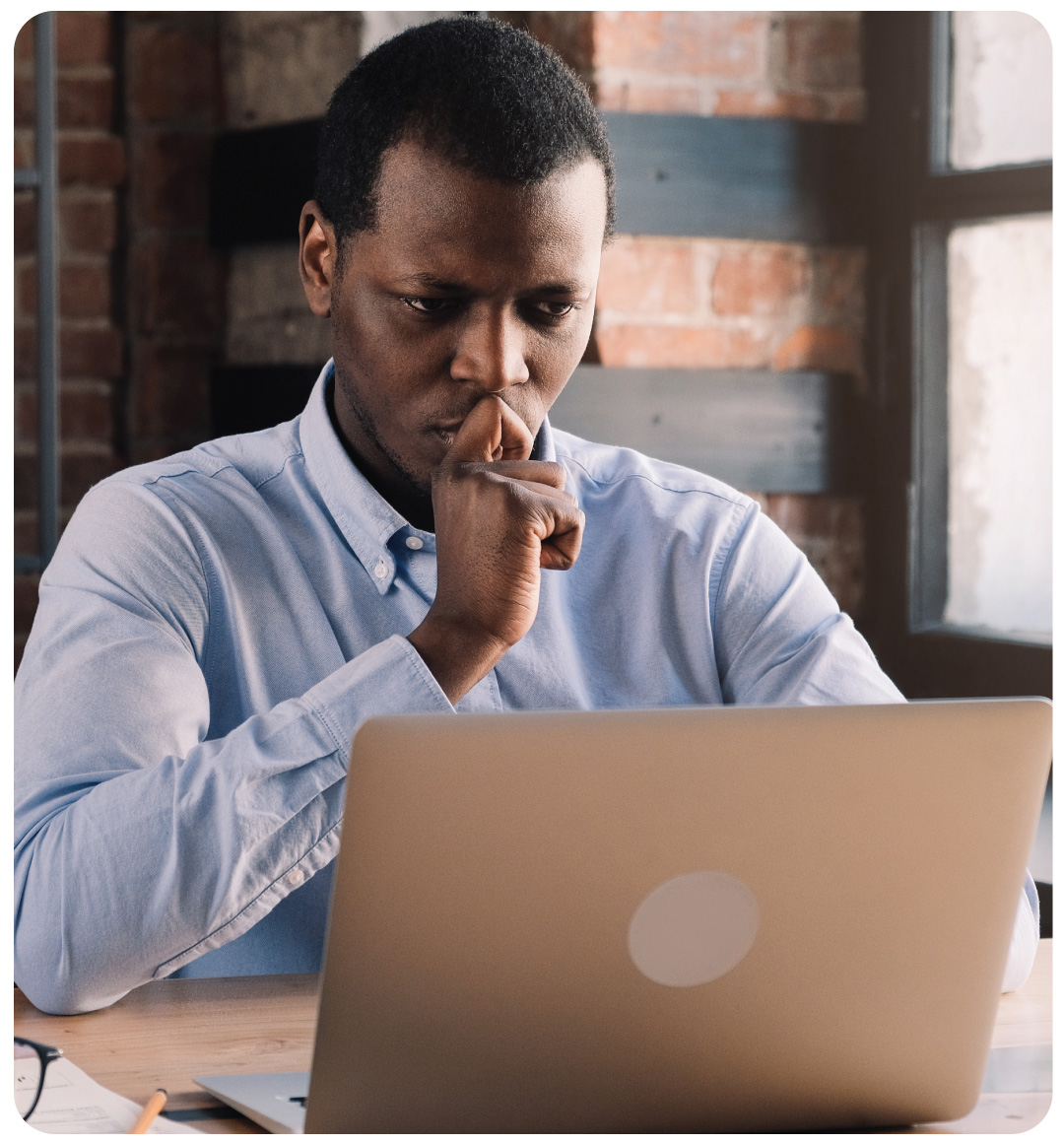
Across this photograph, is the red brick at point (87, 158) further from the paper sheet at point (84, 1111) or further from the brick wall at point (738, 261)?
the paper sheet at point (84, 1111)

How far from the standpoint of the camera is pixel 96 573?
3.60 ft

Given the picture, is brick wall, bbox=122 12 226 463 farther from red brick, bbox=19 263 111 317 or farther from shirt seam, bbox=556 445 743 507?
shirt seam, bbox=556 445 743 507

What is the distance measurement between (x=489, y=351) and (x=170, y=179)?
1.26m

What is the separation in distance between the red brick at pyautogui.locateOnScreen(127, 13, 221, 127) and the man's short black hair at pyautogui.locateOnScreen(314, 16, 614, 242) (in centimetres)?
105

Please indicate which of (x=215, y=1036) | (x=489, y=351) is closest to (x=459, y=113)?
(x=489, y=351)

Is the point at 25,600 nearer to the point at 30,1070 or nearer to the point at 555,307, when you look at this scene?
the point at 555,307

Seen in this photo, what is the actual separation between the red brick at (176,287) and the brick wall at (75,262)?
0.15ft

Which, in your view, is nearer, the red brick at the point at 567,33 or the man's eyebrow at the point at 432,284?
the man's eyebrow at the point at 432,284

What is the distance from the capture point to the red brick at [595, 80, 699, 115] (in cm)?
186

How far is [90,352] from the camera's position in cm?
219

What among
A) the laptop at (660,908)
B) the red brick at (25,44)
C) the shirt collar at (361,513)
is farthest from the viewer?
the red brick at (25,44)

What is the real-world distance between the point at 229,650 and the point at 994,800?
2.18ft

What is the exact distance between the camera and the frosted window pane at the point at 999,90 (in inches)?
71.9

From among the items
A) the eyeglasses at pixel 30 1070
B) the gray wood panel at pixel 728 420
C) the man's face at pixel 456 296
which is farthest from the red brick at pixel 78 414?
the eyeglasses at pixel 30 1070
